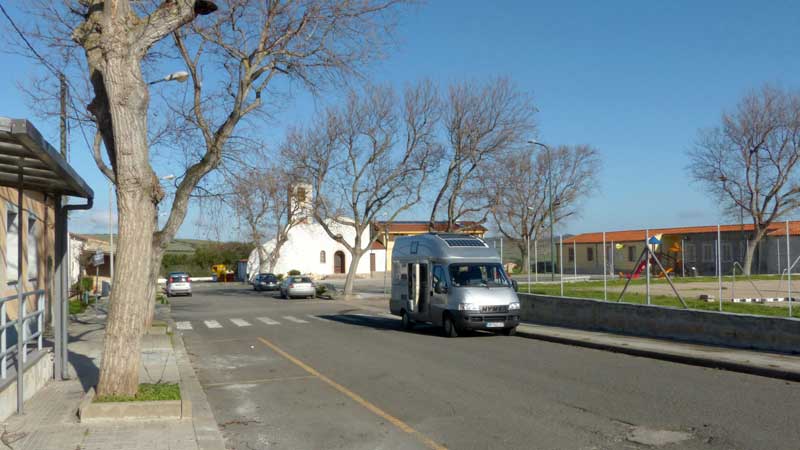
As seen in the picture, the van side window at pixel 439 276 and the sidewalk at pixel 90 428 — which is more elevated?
the van side window at pixel 439 276

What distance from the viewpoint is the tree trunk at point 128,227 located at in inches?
352

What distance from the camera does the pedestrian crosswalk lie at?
83.1 feet

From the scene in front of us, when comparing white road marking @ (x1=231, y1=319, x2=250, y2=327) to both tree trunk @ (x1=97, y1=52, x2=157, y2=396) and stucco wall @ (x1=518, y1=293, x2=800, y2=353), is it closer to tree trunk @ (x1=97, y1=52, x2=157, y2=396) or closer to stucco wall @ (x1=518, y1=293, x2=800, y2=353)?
stucco wall @ (x1=518, y1=293, x2=800, y2=353)

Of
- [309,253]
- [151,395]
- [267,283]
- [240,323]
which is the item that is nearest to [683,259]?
[151,395]

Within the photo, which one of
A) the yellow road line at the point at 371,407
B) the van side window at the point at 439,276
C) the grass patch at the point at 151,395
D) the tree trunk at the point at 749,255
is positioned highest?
the tree trunk at the point at 749,255

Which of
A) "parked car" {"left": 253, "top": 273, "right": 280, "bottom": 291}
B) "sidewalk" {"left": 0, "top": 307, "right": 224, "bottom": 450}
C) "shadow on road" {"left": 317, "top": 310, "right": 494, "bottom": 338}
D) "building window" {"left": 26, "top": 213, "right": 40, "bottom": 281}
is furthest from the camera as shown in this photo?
"parked car" {"left": 253, "top": 273, "right": 280, "bottom": 291}

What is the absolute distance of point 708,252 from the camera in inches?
708

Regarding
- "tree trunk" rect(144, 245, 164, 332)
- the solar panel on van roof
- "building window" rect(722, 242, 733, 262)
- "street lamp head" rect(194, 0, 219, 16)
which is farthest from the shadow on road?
"street lamp head" rect(194, 0, 219, 16)

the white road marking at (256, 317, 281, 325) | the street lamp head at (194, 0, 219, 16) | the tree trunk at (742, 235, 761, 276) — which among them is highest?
the street lamp head at (194, 0, 219, 16)

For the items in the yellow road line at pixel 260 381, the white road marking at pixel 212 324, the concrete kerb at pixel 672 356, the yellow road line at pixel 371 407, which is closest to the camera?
the yellow road line at pixel 371 407

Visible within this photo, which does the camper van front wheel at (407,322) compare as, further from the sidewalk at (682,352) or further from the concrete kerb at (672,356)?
the concrete kerb at (672,356)

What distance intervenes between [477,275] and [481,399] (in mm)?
9546

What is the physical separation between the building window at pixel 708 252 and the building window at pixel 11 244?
53.2 feet

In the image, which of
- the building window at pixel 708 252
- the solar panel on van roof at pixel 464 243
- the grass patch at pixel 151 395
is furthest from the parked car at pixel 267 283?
the grass patch at pixel 151 395
